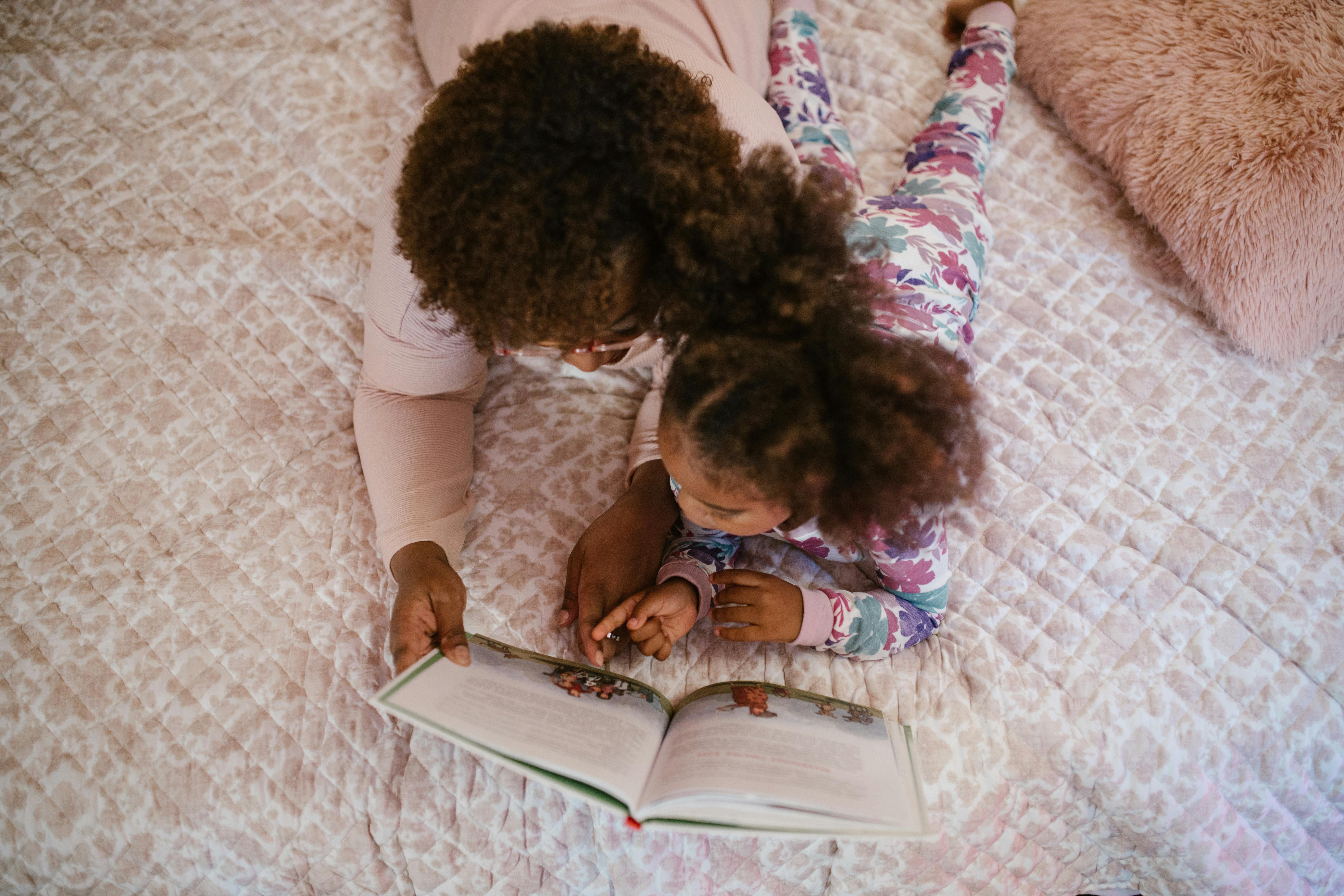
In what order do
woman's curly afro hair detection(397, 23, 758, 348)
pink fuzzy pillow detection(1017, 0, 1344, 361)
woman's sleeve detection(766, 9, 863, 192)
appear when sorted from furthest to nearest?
woman's sleeve detection(766, 9, 863, 192), pink fuzzy pillow detection(1017, 0, 1344, 361), woman's curly afro hair detection(397, 23, 758, 348)

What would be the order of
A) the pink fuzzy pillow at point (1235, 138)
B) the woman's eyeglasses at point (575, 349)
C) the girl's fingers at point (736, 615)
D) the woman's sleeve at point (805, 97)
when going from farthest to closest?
the woman's sleeve at point (805, 97) → the pink fuzzy pillow at point (1235, 138) → the girl's fingers at point (736, 615) → the woman's eyeglasses at point (575, 349)

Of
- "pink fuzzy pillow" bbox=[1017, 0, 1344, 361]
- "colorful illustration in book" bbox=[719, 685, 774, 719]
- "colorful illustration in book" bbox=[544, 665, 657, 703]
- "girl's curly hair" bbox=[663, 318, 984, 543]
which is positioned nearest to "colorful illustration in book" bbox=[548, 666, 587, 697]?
"colorful illustration in book" bbox=[544, 665, 657, 703]

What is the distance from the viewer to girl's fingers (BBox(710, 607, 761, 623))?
2.43 ft

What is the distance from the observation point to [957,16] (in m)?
1.17

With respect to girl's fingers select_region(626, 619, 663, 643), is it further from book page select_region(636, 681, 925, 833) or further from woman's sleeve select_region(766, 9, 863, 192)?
woman's sleeve select_region(766, 9, 863, 192)

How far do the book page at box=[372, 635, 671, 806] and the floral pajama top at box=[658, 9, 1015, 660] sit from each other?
0.48ft

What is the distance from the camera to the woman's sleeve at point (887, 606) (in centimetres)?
75

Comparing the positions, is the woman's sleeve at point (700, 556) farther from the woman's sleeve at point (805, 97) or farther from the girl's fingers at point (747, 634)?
the woman's sleeve at point (805, 97)

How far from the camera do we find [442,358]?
82 cm

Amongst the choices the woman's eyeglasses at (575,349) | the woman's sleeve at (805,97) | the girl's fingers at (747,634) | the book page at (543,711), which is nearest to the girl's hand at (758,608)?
the girl's fingers at (747,634)

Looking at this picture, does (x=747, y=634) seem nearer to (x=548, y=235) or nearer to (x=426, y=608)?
(x=426, y=608)

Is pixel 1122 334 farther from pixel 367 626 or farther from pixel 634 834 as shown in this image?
pixel 367 626

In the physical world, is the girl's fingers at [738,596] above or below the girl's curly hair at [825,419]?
below

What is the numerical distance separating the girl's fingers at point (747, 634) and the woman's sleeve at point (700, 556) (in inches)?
1.6
